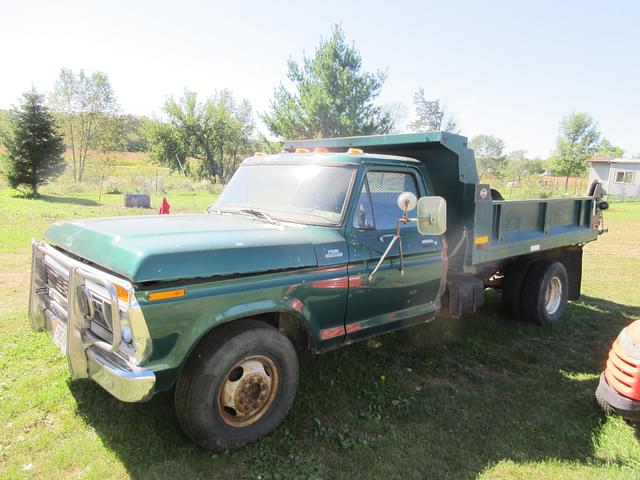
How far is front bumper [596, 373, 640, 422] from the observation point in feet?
11.2

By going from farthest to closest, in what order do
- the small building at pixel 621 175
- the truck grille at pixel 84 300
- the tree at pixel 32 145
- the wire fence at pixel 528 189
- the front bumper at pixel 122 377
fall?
the small building at pixel 621 175
the wire fence at pixel 528 189
the tree at pixel 32 145
the truck grille at pixel 84 300
the front bumper at pixel 122 377

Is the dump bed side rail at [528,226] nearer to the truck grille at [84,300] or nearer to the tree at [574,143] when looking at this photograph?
the truck grille at [84,300]

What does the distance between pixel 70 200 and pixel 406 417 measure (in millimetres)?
20063

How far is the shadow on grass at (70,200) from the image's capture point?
1869 cm

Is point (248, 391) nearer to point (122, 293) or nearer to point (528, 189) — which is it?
point (122, 293)

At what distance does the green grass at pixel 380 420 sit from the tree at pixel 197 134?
41.4 m

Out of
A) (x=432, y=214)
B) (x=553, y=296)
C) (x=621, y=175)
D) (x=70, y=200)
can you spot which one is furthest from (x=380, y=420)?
(x=621, y=175)

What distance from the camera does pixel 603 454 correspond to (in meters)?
3.33

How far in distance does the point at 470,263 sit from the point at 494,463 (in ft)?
7.03

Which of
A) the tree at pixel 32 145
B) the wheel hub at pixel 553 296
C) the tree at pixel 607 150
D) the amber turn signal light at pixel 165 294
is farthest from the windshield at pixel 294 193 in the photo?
the tree at pixel 607 150

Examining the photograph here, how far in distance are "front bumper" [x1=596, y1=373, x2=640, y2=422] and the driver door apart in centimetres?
156

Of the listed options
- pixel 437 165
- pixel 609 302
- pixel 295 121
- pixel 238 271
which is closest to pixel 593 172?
pixel 295 121

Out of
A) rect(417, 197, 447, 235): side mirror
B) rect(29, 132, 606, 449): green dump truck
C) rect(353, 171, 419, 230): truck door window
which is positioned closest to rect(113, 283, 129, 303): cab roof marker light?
rect(29, 132, 606, 449): green dump truck

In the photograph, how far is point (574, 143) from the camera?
47.9m
